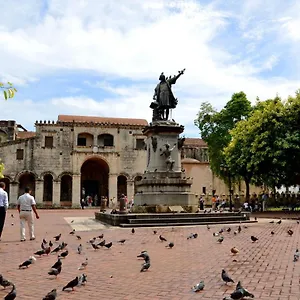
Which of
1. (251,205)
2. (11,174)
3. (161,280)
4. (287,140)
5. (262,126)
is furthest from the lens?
(11,174)

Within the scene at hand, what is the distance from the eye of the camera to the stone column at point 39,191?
148 feet

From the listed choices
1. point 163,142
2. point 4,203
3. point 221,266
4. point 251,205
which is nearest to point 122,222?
point 163,142

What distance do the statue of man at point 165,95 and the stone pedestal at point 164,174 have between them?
90 cm

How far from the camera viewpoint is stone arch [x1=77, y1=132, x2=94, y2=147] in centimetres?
4772

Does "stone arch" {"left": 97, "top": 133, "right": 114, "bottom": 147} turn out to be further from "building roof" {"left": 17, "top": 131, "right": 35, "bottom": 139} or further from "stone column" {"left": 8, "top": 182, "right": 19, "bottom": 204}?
"building roof" {"left": 17, "top": 131, "right": 35, "bottom": 139}

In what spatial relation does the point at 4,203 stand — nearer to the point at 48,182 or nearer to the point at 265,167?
the point at 265,167

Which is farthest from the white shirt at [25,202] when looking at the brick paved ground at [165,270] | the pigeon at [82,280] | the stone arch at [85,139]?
the stone arch at [85,139]

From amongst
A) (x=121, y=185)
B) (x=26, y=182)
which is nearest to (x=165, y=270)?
(x=121, y=185)

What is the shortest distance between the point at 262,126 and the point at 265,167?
112 inches

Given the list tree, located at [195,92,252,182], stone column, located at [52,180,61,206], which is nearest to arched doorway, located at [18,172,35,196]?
stone column, located at [52,180,61,206]

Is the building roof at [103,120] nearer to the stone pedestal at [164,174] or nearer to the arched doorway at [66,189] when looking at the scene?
the arched doorway at [66,189]

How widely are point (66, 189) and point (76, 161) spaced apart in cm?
373

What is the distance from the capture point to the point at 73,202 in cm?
4600

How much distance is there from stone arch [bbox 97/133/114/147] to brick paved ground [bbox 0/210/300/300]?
118 ft
